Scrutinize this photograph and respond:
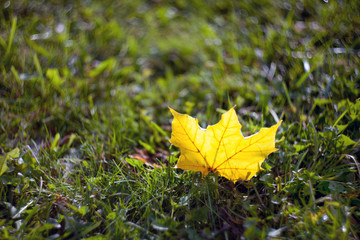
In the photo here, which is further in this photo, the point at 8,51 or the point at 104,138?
the point at 8,51

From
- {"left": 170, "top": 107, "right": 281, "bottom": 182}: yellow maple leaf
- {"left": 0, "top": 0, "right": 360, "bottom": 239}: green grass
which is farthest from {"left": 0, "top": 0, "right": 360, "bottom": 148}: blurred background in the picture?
{"left": 170, "top": 107, "right": 281, "bottom": 182}: yellow maple leaf

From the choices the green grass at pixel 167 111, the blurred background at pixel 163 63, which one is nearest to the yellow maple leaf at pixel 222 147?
the green grass at pixel 167 111

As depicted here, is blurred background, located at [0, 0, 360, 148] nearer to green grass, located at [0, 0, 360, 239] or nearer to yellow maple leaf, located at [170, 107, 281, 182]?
green grass, located at [0, 0, 360, 239]

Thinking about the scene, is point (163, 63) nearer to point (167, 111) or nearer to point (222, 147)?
point (167, 111)

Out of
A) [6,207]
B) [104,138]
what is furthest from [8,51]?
[6,207]

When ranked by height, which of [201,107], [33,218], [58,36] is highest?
[58,36]

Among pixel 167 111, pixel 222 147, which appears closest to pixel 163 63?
pixel 167 111

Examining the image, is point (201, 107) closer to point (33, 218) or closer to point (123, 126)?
point (123, 126)
